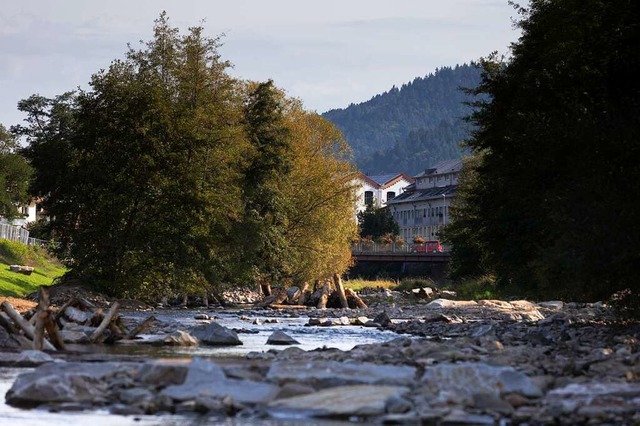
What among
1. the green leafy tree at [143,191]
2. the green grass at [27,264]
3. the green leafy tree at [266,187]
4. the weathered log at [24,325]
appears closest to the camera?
the weathered log at [24,325]

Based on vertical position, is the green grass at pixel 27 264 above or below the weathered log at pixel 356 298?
above

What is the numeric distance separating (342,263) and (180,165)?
26270 mm

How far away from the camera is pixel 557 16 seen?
141 ft

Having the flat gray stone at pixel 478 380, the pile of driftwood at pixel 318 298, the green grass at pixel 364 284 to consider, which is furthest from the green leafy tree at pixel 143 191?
the green grass at pixel 364 284

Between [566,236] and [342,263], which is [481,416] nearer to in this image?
[566,236]

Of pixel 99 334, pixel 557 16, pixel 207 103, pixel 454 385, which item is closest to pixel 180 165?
pixel 207 103

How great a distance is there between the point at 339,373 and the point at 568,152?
15.6 metres

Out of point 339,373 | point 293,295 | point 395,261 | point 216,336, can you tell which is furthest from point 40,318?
point 395,261

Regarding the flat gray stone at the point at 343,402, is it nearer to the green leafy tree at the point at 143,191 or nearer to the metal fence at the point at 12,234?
the green leafy tree at the point at 143,191

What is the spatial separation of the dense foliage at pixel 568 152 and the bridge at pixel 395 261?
73.2m

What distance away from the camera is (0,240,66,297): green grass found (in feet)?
220

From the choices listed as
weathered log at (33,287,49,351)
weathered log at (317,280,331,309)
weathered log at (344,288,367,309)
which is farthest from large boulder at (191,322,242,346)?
weathered log at (344,288,367,309)

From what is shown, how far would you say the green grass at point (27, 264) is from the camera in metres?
66.9

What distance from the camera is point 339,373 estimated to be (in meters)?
18.5
